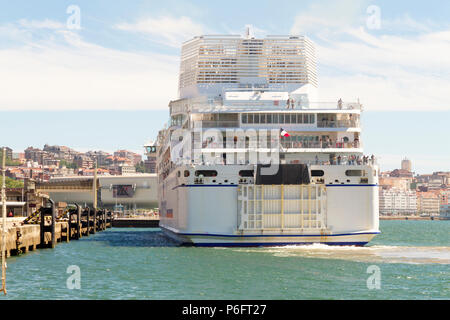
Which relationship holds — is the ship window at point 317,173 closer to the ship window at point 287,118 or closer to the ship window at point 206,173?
the ship window at point 287,118

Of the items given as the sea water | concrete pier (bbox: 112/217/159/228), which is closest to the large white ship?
the sea water

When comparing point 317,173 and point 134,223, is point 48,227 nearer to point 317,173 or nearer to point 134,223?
point 317,173

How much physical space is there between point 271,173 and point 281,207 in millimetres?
1820

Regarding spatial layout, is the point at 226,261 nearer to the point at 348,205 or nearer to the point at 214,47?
the point at 348,205

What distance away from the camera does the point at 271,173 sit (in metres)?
35.6

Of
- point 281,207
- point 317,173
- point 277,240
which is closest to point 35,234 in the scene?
point 277,240

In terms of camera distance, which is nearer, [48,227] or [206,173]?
[206,173]

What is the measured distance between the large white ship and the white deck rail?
0.05 m

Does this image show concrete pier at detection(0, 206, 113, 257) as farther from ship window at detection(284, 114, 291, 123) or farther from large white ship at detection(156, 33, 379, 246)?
ship window at detection(284, 114, 291, 123)

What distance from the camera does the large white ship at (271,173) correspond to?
35375 mm

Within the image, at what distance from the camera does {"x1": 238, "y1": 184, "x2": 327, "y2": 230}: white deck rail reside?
3531 cm

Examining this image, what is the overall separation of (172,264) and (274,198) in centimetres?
773
